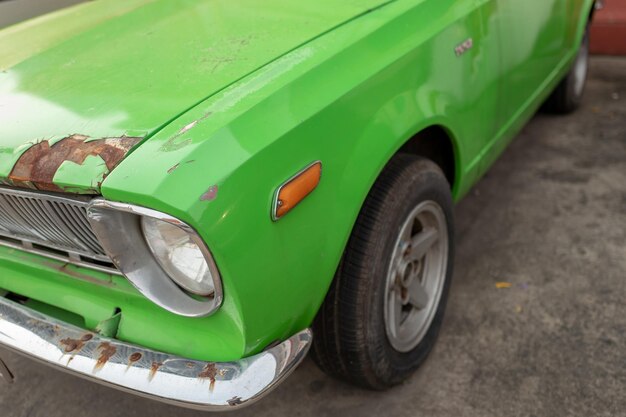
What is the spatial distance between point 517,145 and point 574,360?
1918mm

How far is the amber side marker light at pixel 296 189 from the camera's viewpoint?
1412mm

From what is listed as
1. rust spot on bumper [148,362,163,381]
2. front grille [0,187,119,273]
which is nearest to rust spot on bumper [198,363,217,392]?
rust spot on bumper [148,362,163,381]

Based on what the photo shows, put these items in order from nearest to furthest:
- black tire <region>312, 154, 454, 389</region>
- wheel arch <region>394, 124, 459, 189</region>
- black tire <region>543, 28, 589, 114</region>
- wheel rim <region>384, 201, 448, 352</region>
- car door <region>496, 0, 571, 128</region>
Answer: black tire <region>312, 154, 454, 389</region> < wheel rim <region>384, 201, 448, 352</region> < wheel arch <region>394, 124, 459, 189</region> < car door <region>496, 0, 571, 128</region> < black tire <region>543, 28, 589, 114</region>

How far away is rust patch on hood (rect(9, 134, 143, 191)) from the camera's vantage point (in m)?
1.41

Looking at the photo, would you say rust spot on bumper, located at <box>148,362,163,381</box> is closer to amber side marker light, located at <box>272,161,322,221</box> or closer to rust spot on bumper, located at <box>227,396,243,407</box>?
rust spot on bumper, located at <box>227,396,243,407</box>

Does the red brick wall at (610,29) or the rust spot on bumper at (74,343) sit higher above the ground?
the rust spot on bumper at (74,343)

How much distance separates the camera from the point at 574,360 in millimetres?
2170

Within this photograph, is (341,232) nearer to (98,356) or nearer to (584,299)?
(98,356)

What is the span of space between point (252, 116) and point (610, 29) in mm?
3797

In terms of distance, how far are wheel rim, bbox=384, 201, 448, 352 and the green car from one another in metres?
0.01

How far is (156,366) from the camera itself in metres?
1.45

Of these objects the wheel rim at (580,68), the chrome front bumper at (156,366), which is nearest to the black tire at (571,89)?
the wheel rim at (580,68)

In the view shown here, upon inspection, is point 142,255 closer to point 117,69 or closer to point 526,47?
point 117,69

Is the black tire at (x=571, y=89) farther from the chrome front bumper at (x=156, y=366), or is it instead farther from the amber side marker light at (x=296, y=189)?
the chrome front bumper at (x=156, y=366)
